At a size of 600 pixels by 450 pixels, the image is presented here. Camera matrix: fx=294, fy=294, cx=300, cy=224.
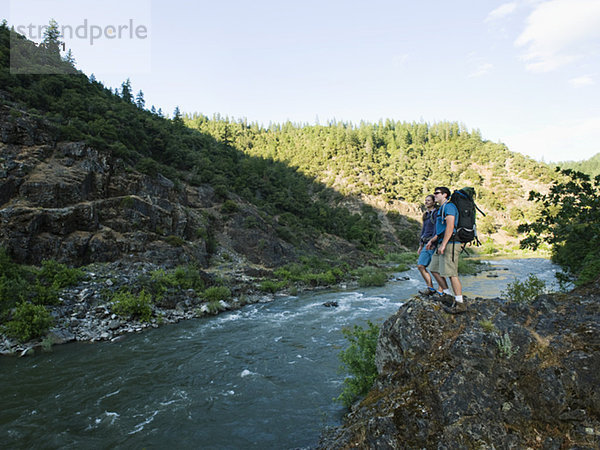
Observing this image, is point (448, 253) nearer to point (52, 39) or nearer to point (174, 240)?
point (174, 240)

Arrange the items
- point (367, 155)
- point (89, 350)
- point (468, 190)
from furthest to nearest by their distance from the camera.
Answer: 1. point (367, 155)
2. point (89, 350)
3. point (468, 190)

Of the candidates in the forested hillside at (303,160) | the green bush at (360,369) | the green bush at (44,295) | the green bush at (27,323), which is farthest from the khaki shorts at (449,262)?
the forested hillside at (303,160)

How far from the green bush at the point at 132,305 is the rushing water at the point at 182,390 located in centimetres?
170

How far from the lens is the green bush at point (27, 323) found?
14430 millimetres

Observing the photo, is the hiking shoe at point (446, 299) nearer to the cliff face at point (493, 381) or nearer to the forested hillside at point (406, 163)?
the cliff face at point (493, 381)

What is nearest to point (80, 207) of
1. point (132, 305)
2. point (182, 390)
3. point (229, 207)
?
point (132, 305)

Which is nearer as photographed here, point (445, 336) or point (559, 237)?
point (445, 336)

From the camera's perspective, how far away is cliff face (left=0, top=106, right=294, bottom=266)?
21.1 metres

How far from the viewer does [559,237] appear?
894cm

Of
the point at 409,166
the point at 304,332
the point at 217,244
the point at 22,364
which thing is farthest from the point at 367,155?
the point at 22,364

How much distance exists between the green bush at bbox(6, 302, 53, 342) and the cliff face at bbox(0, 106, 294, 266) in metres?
7.00

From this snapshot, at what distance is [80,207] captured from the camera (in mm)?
24156

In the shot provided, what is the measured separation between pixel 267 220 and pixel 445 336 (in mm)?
42400

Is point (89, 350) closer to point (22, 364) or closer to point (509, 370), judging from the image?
point (22, 364)
